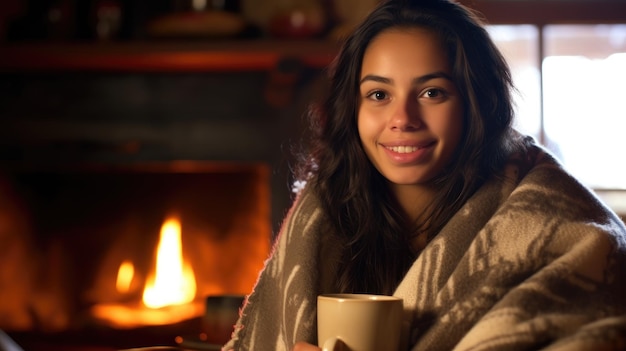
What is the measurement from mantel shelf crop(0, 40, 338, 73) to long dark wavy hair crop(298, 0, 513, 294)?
1.10 m

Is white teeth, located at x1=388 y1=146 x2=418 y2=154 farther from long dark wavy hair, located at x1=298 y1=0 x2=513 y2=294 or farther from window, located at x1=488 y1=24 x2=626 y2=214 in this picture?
window, located at x1=488 y1=24 x2=626 y2=214

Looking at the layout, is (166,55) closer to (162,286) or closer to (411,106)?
(162,286)

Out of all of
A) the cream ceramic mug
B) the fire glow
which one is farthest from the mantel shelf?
the cream ceramic mug

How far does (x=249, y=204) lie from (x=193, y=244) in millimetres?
215

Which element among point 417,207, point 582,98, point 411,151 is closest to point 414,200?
point 417,207

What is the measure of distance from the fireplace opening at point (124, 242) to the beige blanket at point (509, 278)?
56.8 inches

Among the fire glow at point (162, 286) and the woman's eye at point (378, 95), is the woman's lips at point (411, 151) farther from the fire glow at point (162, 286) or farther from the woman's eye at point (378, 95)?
the fire glow at point (162, 286)

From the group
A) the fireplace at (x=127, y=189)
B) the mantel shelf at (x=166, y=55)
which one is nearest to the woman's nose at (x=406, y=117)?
the mantel shelf at (x=166, y=55)

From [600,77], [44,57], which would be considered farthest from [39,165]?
[600,77]

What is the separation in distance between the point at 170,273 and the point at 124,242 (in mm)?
176

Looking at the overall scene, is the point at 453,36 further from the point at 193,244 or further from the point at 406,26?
the point at 193,244

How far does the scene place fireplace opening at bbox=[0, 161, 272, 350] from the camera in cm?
261

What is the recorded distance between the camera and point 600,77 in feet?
7.77

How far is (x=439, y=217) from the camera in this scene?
3.82 feet
